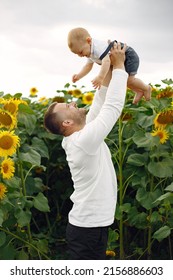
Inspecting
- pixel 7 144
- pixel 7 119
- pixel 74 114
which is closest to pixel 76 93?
pixel 7 119

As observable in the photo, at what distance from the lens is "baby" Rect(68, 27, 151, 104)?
193 centimetres

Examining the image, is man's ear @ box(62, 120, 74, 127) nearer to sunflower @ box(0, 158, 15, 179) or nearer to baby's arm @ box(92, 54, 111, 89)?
baby's arm @ box(92, 54, 111, 89)

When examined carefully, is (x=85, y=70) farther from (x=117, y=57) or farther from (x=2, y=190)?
(x=2, y=190)

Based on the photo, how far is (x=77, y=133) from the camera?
1985 millimetres

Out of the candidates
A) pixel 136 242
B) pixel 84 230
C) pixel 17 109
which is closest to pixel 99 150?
pixel 84 230

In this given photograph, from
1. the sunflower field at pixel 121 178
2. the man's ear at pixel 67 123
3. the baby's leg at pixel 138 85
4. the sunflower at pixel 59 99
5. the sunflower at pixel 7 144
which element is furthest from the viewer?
the sunflower at pixel 59 99

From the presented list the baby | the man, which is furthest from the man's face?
the baby

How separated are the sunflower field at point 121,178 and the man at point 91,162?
35cm

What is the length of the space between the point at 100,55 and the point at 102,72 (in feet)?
0.30

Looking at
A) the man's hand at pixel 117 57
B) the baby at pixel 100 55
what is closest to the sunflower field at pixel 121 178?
the baby at pixel 100 55

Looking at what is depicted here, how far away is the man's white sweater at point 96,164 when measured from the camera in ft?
6.23

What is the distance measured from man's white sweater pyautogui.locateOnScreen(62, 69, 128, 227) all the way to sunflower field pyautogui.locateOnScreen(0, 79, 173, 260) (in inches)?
13.7

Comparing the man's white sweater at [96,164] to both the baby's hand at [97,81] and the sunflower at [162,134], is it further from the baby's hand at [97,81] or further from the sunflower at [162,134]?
the sunflower at [162,134]

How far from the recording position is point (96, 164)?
197 centimetres
